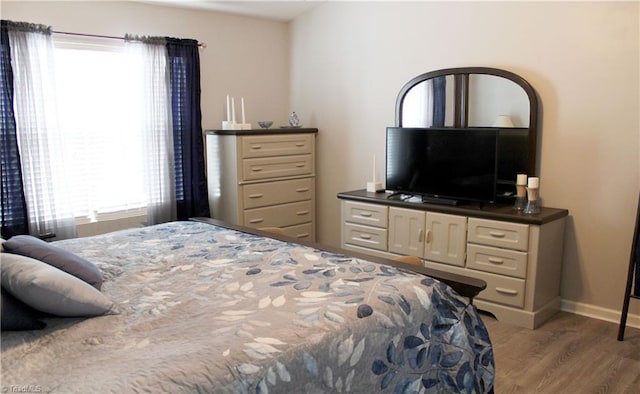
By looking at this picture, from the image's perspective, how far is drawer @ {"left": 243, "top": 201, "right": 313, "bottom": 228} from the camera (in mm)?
4598

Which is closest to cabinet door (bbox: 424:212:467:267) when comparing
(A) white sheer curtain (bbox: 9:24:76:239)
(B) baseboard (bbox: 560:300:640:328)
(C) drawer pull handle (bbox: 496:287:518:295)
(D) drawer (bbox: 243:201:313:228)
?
(C) drawer pull handle (bbox: 496:287:518:295)

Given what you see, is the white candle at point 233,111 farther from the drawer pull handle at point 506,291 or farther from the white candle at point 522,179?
the drawer pull handle at point 506,291

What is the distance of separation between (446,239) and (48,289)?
2759 millimetres

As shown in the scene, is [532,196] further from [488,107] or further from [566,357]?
[566,357]

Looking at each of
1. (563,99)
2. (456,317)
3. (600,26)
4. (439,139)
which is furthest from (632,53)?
(456,317)

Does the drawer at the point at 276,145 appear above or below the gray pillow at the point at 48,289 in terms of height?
above

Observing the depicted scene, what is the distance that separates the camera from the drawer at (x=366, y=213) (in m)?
4.14

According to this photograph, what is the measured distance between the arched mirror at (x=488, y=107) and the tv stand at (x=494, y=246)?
14.4 inches

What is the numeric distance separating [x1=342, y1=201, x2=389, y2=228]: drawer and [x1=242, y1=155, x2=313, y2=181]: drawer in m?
0.74

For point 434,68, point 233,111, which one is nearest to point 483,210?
point 434,68

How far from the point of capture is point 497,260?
3525mm

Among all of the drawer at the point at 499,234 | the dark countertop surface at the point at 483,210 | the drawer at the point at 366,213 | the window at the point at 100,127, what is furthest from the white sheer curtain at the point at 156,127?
the drawer at the point at 499,234

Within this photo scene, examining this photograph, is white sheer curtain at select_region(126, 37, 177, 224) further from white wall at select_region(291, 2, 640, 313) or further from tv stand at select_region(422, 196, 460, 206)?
tv stand at select_region(422, 196, 460, 206)

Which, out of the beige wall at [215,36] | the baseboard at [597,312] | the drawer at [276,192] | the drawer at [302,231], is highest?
the beige wall at [215,36]
